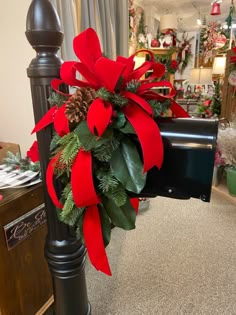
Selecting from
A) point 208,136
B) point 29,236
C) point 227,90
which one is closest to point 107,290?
point 29,236

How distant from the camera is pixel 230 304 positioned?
1276mm

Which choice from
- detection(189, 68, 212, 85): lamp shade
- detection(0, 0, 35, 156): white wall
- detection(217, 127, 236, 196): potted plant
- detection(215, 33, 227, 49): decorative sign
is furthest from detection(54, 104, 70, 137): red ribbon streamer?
detection(215, 33, 227, 49): decorative sign

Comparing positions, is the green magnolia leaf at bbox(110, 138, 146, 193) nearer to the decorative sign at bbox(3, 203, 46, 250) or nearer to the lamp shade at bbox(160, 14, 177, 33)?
the decorative sign at bbox(3, 203, 46, 250)

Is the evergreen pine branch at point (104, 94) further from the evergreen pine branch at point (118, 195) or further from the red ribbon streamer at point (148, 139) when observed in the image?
the evergreen pine branch at point (118, 195)

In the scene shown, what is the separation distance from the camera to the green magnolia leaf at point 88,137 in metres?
0.43

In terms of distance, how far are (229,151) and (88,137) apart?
197 cm

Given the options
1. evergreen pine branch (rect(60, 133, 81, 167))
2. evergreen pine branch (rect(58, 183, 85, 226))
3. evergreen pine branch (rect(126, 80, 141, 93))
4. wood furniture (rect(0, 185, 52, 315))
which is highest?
evergreen pine branch (rect(126, 80, 141, 93))

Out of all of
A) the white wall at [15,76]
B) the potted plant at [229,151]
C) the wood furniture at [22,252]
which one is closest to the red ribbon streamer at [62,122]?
the wood furniture at [22,252]

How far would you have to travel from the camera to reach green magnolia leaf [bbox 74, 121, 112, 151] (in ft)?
1.39

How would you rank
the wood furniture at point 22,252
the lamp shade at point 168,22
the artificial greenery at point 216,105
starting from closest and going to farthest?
1. the wood furniture at point 22,252
2. the artificial greenery at point 216,105
3. the lamp shade at point 168,22

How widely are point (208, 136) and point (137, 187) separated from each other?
0.16 meters

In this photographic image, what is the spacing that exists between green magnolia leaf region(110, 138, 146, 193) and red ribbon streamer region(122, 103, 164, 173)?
0.02m

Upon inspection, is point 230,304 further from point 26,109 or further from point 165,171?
point 26,109

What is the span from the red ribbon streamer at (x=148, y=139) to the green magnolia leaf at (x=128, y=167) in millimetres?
19
